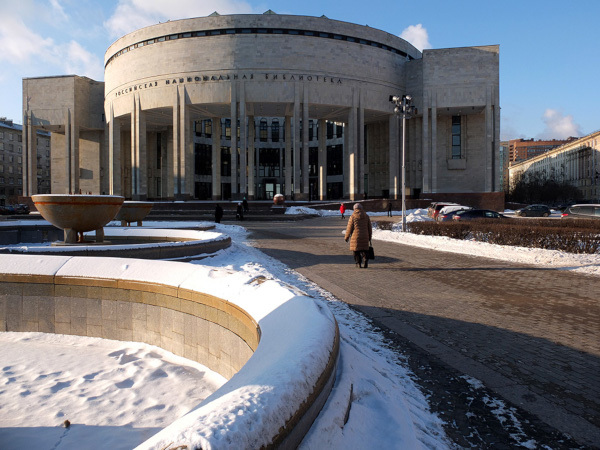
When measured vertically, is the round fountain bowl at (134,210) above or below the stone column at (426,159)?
below

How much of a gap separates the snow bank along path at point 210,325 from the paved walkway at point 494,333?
152 cm

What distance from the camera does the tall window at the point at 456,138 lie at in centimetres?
5900

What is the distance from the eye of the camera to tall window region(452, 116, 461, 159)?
59000 millimetres

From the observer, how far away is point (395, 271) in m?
11.5

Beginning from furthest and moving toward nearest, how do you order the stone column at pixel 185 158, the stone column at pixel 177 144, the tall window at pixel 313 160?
the tall window at pixel 313 160 < the stone column at pixel 185 158 < the stone column at pixel 177 144

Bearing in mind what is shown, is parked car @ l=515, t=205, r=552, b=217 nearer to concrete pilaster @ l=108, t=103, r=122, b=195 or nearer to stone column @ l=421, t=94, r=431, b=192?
stone column @ l=421, t=94, r=431, b=192

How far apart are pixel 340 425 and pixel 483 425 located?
1553mm

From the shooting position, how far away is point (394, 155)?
191 ft

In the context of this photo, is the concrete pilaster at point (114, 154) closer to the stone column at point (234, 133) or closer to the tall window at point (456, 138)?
the stone column at point (234, 133)

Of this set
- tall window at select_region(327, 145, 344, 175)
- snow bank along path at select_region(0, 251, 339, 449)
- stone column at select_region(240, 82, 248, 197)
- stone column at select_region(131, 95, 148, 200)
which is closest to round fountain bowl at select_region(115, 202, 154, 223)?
snow bank along path at select_region(0, 251, 339, 449)

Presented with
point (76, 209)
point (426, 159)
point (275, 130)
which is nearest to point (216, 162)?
point (275, 130)

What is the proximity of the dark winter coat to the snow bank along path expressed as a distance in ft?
20.7

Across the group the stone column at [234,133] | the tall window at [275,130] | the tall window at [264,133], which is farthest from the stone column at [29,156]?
the tall window at [275,130]

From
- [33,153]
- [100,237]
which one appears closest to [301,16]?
[33,153]
